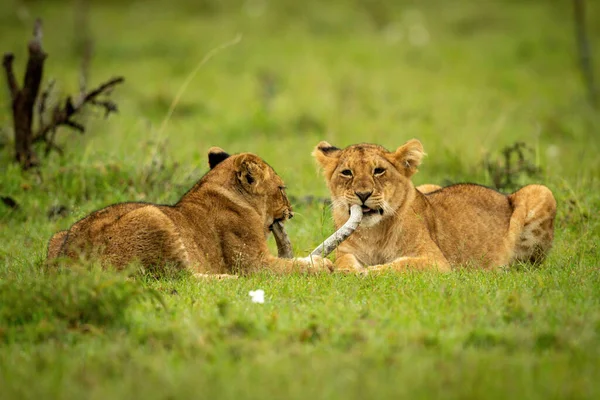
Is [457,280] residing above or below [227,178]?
below

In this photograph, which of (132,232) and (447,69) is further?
(447,69)

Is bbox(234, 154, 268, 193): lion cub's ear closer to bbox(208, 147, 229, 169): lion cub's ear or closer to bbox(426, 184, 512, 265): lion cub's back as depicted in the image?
bbox(208, 147, 229, 169): lion cub's ear

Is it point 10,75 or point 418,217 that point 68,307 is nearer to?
point 418,217

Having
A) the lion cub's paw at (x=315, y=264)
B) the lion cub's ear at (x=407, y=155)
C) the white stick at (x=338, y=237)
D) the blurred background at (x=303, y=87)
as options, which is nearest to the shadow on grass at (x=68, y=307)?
the lion cub's paw at (x=315, y=264)

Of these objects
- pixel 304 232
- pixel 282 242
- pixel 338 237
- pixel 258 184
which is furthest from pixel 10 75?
pixel 338 237

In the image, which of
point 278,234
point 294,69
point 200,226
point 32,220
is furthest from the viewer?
point 294,69

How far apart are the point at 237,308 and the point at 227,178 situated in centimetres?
227

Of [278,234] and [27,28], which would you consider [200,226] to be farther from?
[27,28]

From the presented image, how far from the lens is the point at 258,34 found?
2486 cm

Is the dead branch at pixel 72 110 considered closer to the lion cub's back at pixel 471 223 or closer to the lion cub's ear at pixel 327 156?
the lion cub's ear at pixel 327 156

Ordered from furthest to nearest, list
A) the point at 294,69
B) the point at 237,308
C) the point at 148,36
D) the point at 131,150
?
1. the point at 148,36
2. the point at 294,69
3. the point at 131,150
4. the point at 237,308

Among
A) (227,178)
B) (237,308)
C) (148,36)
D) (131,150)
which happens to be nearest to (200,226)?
(227,178)

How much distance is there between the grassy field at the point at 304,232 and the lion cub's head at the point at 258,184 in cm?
53

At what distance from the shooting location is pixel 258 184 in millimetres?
7230
